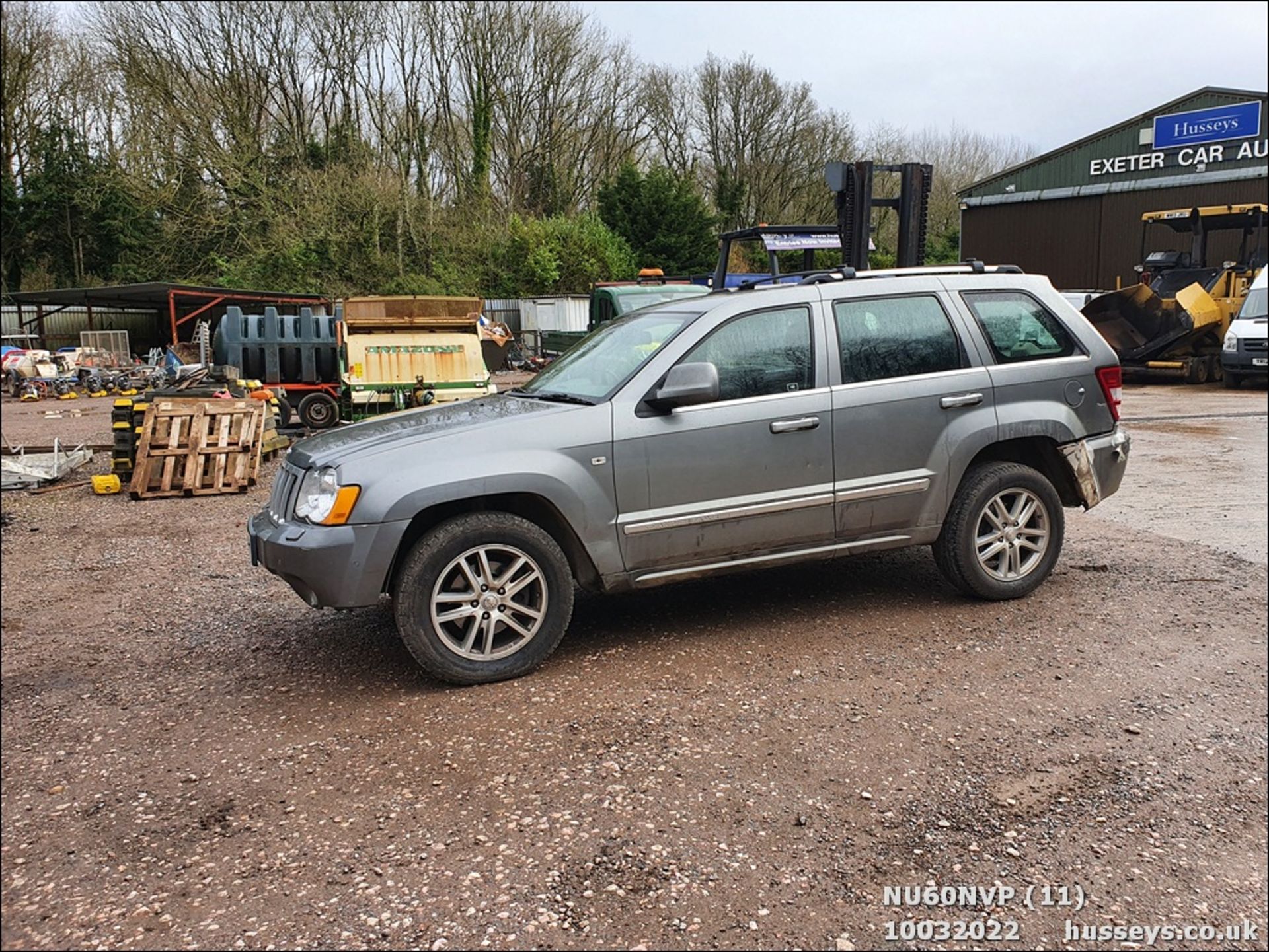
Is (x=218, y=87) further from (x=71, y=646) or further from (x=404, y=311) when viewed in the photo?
(x=71, y=646)

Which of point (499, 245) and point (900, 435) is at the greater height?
point (499, 245)

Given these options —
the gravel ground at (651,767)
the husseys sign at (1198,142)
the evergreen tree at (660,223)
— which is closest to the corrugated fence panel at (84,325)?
the evergreen tree at (660,223)

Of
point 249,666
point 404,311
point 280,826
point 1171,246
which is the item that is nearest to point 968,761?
point 280,826

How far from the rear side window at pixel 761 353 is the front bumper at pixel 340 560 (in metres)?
1.66

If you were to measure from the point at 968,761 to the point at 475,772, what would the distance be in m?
1.70

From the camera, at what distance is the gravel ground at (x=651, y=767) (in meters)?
2.28

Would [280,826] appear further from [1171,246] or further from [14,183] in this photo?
[1171,246]

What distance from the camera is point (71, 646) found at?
13.7ft

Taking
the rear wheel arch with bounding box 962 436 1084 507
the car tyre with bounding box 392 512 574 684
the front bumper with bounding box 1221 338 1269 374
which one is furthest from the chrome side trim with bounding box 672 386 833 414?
the front bumper with bounding box 1221 338 1269 374

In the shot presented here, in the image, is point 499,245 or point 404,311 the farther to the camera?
point 499,245

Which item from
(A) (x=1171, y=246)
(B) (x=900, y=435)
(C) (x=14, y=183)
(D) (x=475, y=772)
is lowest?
(D) (x=475, y=772)

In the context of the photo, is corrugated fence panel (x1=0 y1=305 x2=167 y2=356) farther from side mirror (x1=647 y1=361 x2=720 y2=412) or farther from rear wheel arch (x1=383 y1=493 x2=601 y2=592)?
side mirror (x1=647 y1=361 x2=720 y2=412)

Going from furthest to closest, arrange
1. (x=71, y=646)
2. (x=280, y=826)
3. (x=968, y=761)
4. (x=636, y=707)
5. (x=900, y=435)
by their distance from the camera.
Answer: (x=900, y=435) < (x=71, y=646) < (x=636, y=707) < (x=968, y=761) < (x=280, y=826)

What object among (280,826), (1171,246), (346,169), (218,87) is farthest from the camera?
(346,169)
